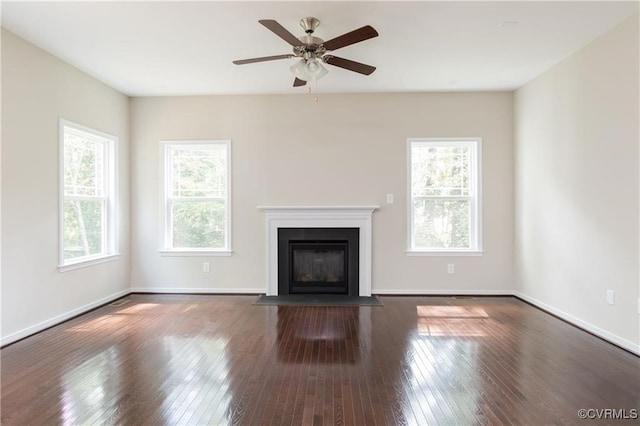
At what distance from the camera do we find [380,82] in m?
4.36

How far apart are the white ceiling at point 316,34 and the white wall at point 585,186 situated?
12.0 inches

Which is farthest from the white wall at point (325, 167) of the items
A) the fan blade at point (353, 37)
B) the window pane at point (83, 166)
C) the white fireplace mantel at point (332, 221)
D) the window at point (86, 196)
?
the fan blade at point (353, 37)

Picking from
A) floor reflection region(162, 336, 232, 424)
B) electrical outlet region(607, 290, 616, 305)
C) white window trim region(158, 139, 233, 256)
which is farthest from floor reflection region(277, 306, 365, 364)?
electrical outlet region(607, 290, 616, 305)

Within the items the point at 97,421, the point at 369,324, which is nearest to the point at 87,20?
the point at 97,421

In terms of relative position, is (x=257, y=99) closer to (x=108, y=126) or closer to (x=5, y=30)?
(x=108, y=126)

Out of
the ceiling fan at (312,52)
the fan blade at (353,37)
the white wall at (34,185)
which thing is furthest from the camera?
the white wall at (34,185)

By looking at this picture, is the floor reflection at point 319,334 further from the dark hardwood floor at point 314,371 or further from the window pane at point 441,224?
the window pane at point 441,224

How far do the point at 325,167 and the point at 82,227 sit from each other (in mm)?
3147

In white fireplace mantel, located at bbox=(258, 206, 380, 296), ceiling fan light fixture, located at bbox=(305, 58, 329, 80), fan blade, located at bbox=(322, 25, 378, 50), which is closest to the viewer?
fan blade, located at bbox=(322, 25, 378, 50)

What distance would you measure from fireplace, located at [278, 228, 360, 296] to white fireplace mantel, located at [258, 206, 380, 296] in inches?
2.5

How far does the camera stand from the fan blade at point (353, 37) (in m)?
2.45

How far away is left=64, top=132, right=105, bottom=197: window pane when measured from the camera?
393cm

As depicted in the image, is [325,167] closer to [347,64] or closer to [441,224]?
[441,224]

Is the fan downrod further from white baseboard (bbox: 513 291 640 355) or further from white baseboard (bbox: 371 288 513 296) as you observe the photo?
white baseboard (bbox: 513 291 640 355)
